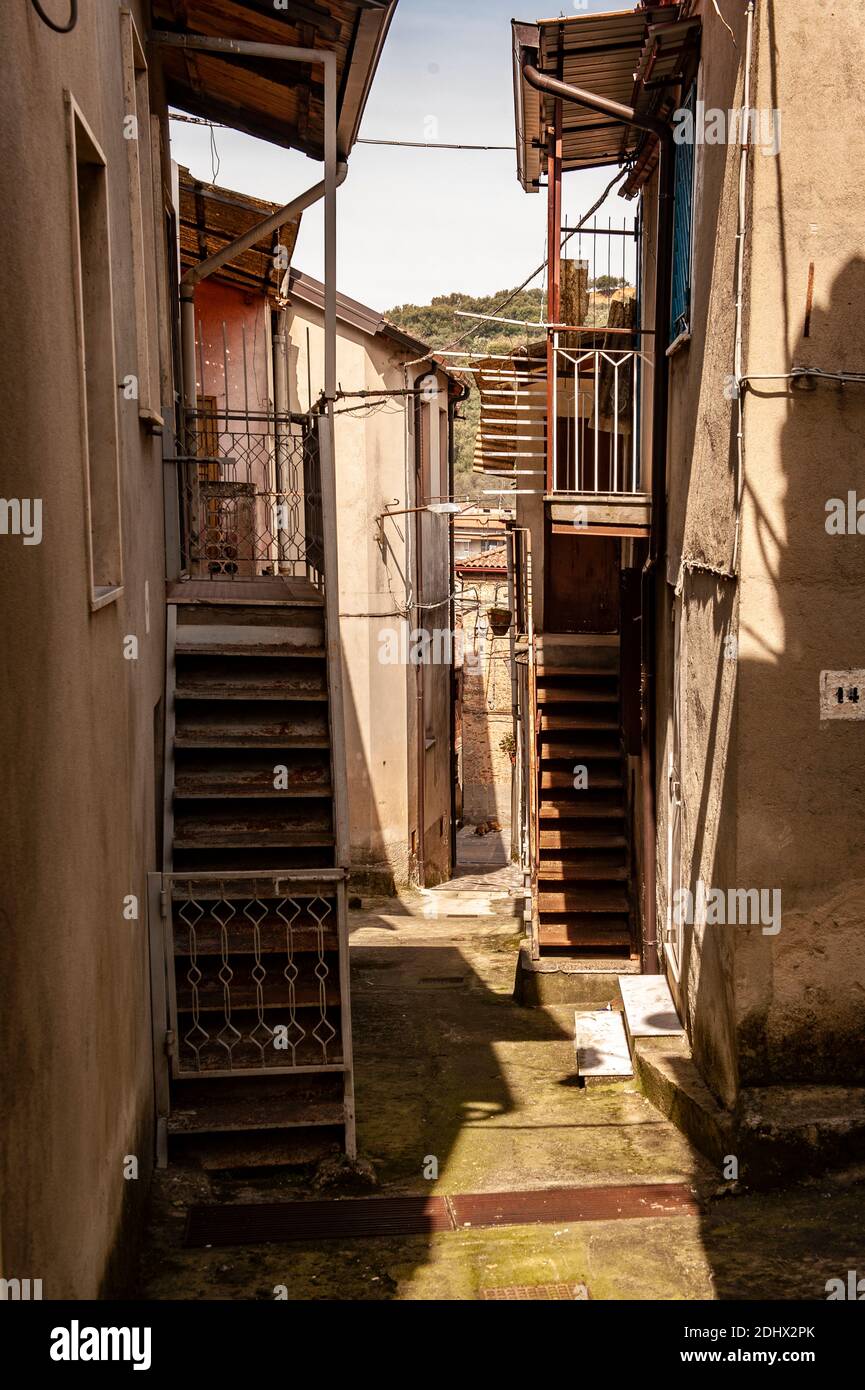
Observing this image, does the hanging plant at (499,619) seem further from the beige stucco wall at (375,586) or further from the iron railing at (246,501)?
the iron railing at (246,501)

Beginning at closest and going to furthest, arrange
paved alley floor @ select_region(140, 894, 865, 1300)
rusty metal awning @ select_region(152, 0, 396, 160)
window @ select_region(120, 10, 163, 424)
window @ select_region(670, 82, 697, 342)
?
paved alley floor @ select_region(140, 894, 865, 1300), window @ select_region(120, 10, 163, 424), rusty metal awning @ select_region(152, 0, 396, 160), window @ select_region(670, 82, 697, 342)

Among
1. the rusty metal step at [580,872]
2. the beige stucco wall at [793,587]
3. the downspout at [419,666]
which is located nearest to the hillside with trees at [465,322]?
the downspout at [419,666]

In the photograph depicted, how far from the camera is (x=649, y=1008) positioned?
852 cm

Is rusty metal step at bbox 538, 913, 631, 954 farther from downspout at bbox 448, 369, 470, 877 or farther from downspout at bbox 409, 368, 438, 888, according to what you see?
downspout at bbox 448, 369, 470, 877

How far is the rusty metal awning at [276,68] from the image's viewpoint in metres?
8.17

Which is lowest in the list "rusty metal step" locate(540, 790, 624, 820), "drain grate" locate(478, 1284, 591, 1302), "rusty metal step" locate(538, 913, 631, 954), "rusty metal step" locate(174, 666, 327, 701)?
"rusty metal step" locate(538, 913, 631, 954)

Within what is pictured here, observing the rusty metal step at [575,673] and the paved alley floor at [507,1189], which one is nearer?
the paved alley floor at [507,1189]

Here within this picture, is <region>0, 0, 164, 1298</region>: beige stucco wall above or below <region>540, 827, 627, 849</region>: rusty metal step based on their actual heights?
above

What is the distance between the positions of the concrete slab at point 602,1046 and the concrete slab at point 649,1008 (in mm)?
139

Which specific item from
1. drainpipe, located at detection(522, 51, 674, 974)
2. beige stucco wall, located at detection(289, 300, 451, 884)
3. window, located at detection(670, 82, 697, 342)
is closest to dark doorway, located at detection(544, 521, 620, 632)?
beige stucco wall, located at detection(289, 300, 451, 884)

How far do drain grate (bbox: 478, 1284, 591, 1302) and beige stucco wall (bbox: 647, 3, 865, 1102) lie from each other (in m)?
1.51

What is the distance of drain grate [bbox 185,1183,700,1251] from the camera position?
598 cm

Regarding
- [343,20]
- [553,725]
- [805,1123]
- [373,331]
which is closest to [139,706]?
[805,1123]

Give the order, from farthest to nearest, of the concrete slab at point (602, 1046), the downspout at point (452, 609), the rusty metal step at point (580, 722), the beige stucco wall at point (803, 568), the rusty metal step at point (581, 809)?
1. the downspout at point (452, 609)
2. the rusty metal step at point (580, 722)
3. the rusty metal step at point (581, 809)
4. the concrete slab at point (602, 1046)
5. the beige stucco wall at point (803, 568)
